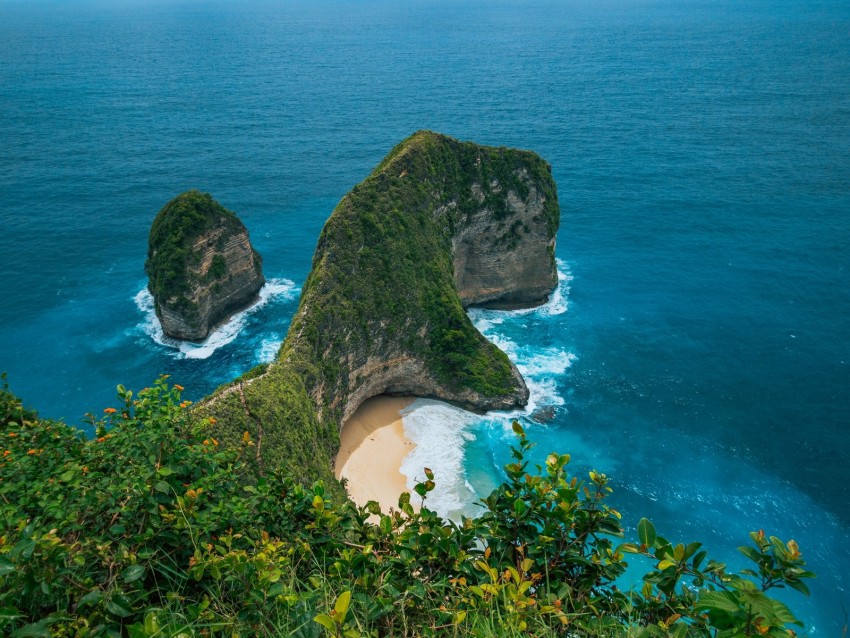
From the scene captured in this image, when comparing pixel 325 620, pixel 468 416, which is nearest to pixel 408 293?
Result: pixel 468 416

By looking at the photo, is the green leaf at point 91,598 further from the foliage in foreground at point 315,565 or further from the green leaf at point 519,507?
the green leaf at point 519,507

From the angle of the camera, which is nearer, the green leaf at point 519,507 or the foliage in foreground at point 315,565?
the foliage in foreground at point 315,565

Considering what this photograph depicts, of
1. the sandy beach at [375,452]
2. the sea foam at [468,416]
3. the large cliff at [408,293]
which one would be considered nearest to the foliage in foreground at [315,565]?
the large cliff at [408,293]

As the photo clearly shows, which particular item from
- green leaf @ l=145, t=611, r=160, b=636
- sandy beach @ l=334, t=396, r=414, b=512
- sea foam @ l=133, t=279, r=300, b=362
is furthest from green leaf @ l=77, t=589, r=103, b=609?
sea foam @ l=133, t=279, r=300, b=362

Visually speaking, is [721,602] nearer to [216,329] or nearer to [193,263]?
[193,263]

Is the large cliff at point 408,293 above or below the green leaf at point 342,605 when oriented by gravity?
below

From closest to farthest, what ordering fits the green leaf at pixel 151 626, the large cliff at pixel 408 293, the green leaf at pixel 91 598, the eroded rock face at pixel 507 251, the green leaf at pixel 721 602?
the green leaf at pixel 721 602 → the green leaf at pixel 151 626 → the green leaf at pixel 91 598 → the large cliff at pixel 408 293 → the eroded rock face at pixel 507 251

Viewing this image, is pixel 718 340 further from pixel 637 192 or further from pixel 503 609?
pixel 503 609
